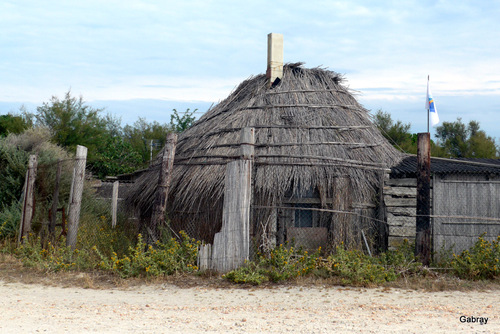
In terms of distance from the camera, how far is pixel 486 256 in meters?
8.27

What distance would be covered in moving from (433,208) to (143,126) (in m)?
29.7

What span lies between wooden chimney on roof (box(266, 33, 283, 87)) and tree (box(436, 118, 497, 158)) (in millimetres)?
20760

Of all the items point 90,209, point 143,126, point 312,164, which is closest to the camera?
point 312,164

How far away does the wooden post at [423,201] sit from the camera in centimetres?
839

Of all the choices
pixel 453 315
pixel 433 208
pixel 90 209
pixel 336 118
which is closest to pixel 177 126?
pixel 90 209

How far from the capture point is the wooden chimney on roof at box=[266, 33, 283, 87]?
11.6 meters

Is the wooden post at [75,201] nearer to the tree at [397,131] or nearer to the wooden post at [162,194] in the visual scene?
the wooden post at [162,194]

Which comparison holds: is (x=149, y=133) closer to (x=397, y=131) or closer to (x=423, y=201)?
(x=397, y=131)

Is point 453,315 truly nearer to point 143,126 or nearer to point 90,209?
point 90,209

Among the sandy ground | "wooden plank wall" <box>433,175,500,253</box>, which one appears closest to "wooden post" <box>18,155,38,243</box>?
the sandy ground

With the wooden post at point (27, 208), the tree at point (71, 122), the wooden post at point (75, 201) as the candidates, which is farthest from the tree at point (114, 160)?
the wooden post at point (75, 201)

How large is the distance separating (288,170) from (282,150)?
0.51 meters

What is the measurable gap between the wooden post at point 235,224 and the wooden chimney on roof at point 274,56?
373 centimetres

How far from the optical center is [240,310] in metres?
6.22
